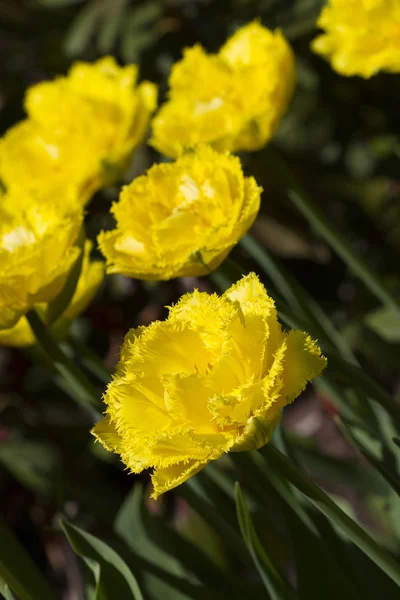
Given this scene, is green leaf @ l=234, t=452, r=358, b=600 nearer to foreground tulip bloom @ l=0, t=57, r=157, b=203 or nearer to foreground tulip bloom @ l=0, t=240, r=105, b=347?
foreground tulip bloom @ l=0, t=240, r=105, b=347

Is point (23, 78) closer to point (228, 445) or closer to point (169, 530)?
point (169, 530)

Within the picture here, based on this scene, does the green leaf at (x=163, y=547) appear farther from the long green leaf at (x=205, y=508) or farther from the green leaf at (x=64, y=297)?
the green leaf at (x=64, y=297)

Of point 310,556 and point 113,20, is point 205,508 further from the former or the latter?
point 113,20

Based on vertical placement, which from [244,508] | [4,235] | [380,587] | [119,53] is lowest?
[380,587]

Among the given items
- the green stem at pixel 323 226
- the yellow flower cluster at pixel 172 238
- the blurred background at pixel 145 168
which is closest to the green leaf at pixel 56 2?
the blurred background at pixel 145 168

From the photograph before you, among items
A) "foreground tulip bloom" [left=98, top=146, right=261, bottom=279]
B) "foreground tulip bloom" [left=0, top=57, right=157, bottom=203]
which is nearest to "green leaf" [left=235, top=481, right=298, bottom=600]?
"foreground tulip bloom" [left=98, top=146, right=261, bottom=279]

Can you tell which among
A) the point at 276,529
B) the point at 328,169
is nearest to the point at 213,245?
the point at 276,529

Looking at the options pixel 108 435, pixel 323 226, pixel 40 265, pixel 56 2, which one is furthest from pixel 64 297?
pixel 56 2
